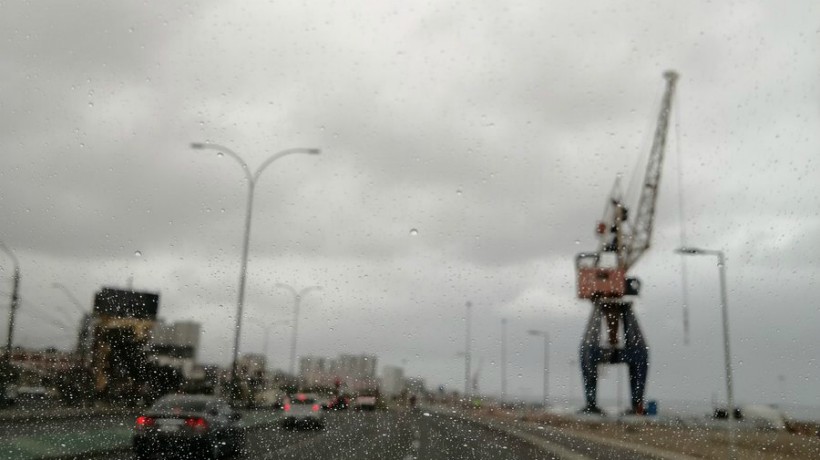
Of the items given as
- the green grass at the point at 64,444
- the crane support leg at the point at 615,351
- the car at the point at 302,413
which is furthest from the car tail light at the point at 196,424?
the crane support leg at the point at 615,351

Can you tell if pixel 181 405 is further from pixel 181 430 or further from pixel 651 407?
pixel 651 407

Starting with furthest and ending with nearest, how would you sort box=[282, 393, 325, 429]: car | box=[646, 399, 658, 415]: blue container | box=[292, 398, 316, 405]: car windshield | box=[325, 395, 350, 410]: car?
box=[646, 399, 658, 415]: blue container < box=[325, 395, 350, 410]: car < box=[292, 398, 316, 405]: car windshield < box=[282, 393, 325, 429]: car

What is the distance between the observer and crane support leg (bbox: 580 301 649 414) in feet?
131

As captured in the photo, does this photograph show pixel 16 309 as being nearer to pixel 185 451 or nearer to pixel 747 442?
pixel 185 451

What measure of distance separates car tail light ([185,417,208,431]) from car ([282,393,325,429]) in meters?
14.2

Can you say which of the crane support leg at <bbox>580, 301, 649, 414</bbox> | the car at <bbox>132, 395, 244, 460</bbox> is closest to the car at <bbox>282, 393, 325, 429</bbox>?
the crane support leg at <bbox>580, 301, 649, 414</bbox>

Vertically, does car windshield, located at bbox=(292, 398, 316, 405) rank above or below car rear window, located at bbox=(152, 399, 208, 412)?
above

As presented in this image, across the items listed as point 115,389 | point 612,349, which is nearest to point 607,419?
point 612,349

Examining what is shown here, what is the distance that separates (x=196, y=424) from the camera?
1778 centimetres

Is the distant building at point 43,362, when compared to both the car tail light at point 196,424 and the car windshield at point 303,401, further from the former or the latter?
the car tail light at point 196,424

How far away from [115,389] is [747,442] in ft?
74.1

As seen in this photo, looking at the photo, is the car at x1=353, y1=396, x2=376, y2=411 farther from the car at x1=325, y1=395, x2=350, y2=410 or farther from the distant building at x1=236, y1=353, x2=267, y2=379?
the distant building at x1=236, y1=353, x2=267, y2=379

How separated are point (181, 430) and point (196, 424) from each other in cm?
30

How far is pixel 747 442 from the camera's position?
70.4 feet
